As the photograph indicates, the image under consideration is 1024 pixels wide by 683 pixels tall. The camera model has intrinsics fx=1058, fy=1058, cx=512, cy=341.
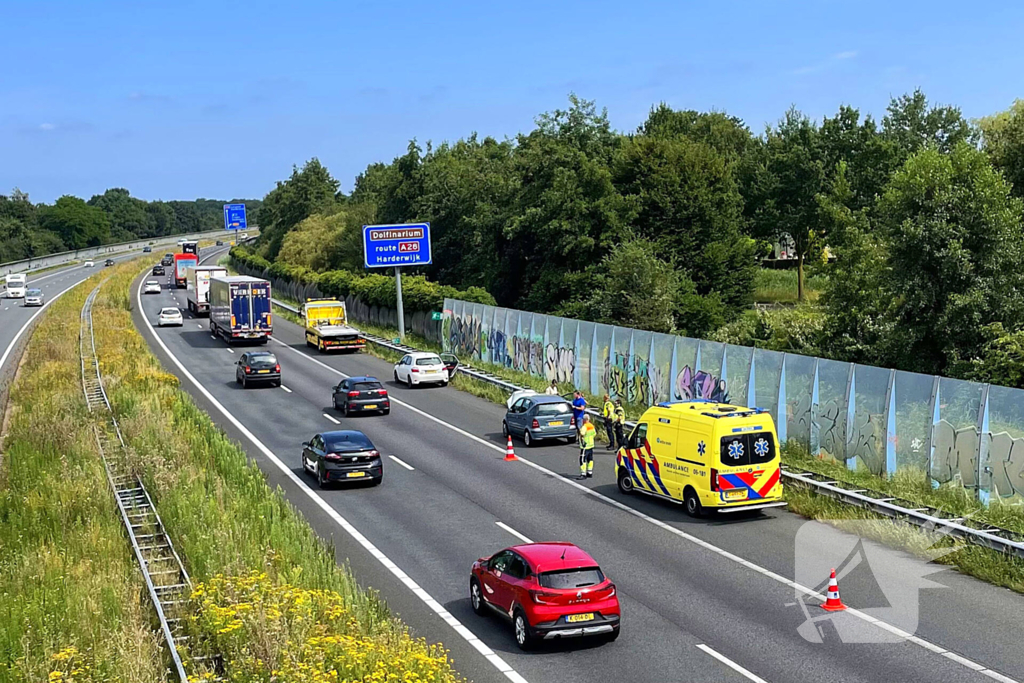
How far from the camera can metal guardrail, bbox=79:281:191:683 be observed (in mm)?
15445

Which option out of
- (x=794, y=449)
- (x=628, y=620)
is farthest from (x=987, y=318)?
(x=628, y=620)

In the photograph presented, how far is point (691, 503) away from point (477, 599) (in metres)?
7.83

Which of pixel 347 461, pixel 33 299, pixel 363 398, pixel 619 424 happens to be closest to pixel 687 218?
pixel 363 398

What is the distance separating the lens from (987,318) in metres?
35.2

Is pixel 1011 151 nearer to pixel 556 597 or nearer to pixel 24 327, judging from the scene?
pixel 556 597

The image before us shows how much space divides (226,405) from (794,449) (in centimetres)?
2374

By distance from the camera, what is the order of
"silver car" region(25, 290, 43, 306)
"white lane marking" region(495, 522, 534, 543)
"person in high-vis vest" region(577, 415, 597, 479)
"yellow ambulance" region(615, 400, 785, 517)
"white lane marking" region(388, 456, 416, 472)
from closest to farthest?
"white lane marking" region(495, 522, 534, 543) < "yellow ambulance" region(615, 400, 785, 517) < "person in high-vis vest" region(577, 415, 597, 479) < "white lane marking" region(388, 456, 416, 472) < "silver car" region(25, 290, 43, 306)

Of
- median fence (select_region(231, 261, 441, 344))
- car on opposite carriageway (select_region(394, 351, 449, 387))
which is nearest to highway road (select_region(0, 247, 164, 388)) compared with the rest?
car on opposite carriageway (select_region(394, 351, 449, 387))

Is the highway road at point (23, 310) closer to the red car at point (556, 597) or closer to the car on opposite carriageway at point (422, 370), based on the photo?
the car on opposite carriageway at point (422, 370)

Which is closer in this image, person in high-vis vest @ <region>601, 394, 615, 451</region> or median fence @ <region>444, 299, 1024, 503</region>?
median fence @ <region>444, 299, 1024, 503</region>

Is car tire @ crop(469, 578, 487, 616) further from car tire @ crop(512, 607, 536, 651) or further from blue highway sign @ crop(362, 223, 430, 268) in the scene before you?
blue highway sign @ crop(362, 223, 430, 268)

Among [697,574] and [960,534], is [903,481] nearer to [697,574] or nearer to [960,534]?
[960,534]

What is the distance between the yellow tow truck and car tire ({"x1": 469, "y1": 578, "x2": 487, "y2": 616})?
42.4m

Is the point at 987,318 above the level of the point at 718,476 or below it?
above
